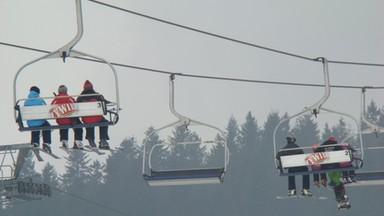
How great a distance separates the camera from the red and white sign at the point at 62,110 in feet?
67.2

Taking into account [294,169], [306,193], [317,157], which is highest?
[317,157]

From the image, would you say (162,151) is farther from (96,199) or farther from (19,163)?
(19,163)

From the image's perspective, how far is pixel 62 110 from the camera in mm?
20500

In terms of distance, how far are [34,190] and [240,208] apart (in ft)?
395

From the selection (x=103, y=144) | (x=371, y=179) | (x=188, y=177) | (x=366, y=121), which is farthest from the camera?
(x=371, y=179)

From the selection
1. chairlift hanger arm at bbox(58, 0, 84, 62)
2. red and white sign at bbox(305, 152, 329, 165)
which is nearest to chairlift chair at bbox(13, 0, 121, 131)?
chairlift hanger arm at bbox(58, 0, 84, 62)

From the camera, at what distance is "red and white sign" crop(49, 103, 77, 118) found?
67.2 feet

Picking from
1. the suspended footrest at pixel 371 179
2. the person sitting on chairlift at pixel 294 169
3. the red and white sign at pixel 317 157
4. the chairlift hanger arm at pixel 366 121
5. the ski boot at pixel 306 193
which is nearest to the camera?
the red and white sign at pixel 317 157

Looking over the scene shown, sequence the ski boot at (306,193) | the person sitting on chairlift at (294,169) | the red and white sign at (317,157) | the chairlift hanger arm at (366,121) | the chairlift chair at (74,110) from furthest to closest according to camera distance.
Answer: the ski boot at (306,193)
the chairlift hanger arm at (366,121)
the person sitting on chairlift at (294,169)
the red and white sign at (317,157)
the chairlift chair at (74,110)

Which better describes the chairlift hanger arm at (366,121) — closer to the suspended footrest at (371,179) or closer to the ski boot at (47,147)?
the suspended footrest at (371,179)

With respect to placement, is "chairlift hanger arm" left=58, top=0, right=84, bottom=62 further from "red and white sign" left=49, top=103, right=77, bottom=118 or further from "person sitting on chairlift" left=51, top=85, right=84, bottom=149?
"red and white sign" left=49, top=103, right=77, bottom=118

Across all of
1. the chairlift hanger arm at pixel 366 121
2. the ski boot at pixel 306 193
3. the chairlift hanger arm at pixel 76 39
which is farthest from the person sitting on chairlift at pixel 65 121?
the chairlift hanger arm at pixel 366 121

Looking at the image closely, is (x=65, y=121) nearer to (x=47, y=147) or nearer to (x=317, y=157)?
Answer: (x=47, y=147)

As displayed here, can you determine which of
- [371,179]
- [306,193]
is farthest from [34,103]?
[371,179]
